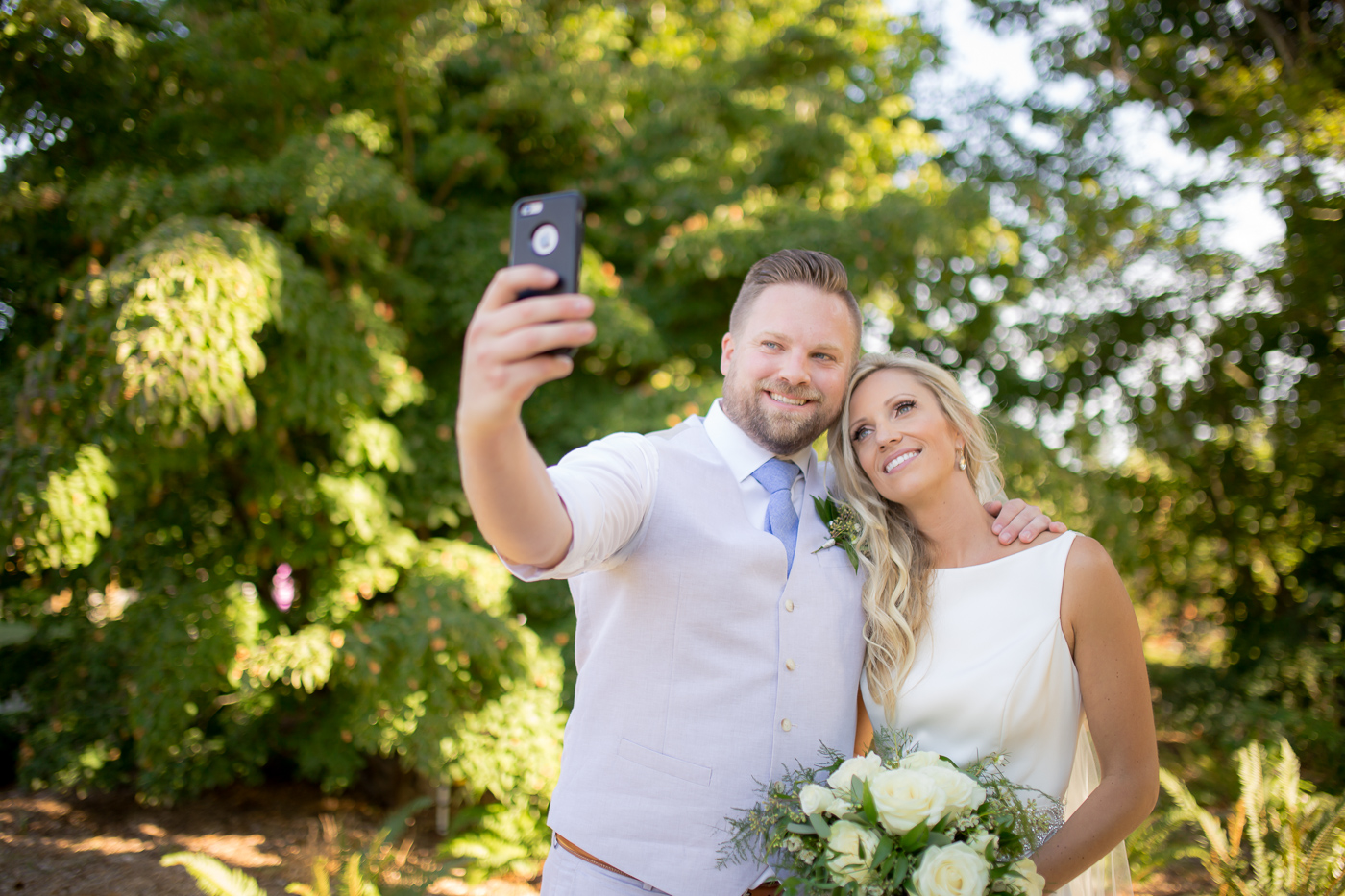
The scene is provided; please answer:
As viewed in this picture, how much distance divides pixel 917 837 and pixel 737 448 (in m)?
1.10

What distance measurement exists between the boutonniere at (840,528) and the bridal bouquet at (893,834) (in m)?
0.59

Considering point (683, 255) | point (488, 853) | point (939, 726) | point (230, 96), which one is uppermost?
point (230, 96)

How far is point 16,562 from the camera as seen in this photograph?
491 cm

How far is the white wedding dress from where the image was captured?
2.35 m

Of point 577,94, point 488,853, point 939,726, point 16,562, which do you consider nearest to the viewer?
point 939,726

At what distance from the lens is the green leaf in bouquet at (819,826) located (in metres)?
1.83

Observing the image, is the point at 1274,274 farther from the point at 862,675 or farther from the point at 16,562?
the point at 16,562

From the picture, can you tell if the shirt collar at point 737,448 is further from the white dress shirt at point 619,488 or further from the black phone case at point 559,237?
the black phone case at point 559,237

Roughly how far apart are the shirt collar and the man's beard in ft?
0.06

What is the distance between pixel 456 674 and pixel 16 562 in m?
2.67

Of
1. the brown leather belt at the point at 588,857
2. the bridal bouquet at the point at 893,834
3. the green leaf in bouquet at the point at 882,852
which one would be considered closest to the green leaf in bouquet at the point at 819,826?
the bridal bouquet at the point at 893,834

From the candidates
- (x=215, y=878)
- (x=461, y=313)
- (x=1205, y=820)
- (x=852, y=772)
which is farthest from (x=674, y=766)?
(x=461, y=313)

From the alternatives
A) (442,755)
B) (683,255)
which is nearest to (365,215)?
(683,255)

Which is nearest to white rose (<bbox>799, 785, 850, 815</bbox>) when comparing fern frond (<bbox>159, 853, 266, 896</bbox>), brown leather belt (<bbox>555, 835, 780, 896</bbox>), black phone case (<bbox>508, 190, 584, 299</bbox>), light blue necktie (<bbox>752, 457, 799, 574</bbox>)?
brown leather belt (<bbox>555, 835, 780, 896</bbox>)
